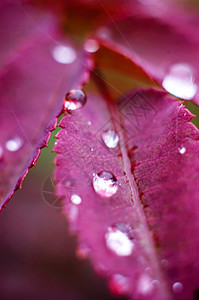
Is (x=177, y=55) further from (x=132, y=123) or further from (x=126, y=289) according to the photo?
(x=126, y=289)

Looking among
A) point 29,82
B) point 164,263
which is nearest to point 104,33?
point 29,82

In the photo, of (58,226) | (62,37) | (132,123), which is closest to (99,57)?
(62,37)

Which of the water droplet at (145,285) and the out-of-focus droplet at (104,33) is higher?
the out-of-focus droplet at (104,33)

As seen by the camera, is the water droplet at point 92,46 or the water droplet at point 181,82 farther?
the water droplet at point 92,46

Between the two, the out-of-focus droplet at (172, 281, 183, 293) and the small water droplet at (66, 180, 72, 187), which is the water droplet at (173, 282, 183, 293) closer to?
the out-of-focus droplet at (172, 281, 183, 293)

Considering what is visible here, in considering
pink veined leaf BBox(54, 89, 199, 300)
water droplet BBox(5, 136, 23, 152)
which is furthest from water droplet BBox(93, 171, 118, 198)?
water droplet BBox(5, 136, 23, 152)

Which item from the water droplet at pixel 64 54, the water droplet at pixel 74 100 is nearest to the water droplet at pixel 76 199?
the water droplet at pixel 74 100

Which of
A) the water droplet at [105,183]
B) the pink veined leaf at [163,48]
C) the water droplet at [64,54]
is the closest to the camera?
the water droplet at [105,183]

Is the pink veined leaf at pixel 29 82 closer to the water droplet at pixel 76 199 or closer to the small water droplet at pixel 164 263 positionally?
the water droplet at pixel 76 199
